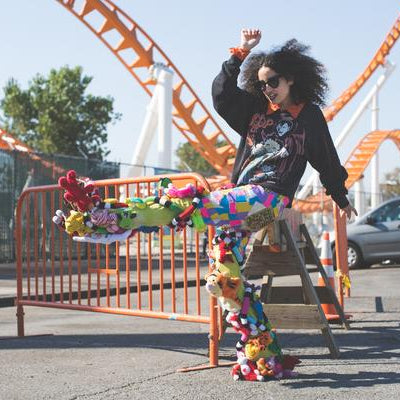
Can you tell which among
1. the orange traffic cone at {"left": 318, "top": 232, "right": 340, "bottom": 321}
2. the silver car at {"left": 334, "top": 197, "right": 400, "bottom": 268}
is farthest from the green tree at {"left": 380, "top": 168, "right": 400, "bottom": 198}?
the orange traffic cone at {"left": 318, "top": 232, "right": 340, "bottom": 321}

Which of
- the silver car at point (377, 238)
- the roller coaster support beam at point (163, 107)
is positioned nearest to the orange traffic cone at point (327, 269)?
the silver car at point (377, 238)

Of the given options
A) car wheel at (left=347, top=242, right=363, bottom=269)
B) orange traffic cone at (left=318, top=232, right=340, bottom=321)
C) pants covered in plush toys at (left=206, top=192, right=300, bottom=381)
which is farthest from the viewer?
car wheel at (left=347, top=242, right=363, bottom=269)

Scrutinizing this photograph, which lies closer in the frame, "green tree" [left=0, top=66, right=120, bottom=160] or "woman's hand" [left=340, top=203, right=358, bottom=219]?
"woman's hand" [left=340, top=203, right=358, bottom=219]

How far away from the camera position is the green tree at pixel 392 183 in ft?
221

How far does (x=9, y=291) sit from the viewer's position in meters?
9.84

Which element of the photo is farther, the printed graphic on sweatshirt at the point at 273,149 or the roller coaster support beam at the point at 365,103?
the roller coaster support beam at the point at 365,103

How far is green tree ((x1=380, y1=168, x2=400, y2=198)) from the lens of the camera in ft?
221

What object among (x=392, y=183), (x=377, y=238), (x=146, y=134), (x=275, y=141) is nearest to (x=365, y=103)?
(x=146, y=134)

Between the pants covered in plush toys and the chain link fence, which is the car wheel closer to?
the chain link fence

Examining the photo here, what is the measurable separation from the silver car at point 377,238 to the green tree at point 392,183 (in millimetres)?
51358

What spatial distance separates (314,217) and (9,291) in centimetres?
2281

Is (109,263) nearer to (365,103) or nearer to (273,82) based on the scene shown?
(273,82)

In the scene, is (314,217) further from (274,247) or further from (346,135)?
(274,247)

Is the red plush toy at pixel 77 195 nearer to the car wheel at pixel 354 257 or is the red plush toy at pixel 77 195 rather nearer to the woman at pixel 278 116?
the woman at pixel 278 116
